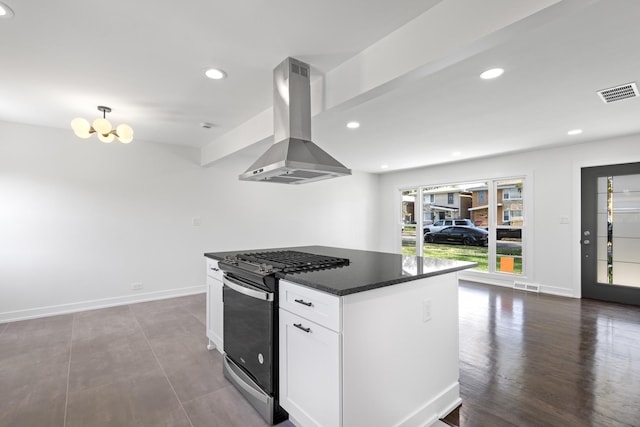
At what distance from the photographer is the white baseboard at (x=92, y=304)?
3.74 m

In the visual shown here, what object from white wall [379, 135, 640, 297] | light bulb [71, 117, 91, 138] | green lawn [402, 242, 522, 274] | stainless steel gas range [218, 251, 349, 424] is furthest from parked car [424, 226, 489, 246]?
light bulb [71, 117, 91, 138]

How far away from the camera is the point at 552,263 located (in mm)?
4906

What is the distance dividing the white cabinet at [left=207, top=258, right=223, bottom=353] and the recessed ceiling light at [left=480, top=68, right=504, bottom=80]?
273cm

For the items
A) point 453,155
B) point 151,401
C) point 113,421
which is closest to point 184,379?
point 151,401

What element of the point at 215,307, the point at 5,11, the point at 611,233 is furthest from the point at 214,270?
the point at 611,233

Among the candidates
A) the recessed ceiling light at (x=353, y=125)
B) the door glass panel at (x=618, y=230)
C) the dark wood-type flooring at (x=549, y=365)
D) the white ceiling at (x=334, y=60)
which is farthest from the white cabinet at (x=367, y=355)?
the door glass panel at (x=618, y=230)

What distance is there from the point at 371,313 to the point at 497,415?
46.8 inches

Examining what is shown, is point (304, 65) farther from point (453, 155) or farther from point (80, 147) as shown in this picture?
point (453, 155)

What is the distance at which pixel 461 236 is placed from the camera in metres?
6.55

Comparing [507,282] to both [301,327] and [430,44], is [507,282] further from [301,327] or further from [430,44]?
[301,327]

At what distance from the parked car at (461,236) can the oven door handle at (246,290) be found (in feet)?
17.7

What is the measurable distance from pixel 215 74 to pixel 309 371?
240 cm

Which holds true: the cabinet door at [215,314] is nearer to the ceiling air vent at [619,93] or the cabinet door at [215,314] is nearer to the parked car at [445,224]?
the ceiling air vent at [619,93]

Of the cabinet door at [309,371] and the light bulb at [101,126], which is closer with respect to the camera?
the cabinet door at [309,371]
